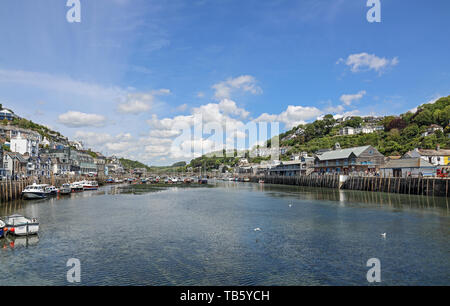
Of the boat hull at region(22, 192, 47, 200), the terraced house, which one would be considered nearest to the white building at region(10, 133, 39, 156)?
the boat hull at region(22, 192, 47, 200)

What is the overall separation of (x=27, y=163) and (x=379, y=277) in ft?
322

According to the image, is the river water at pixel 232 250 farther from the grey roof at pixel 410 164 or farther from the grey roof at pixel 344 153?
the grey roof at pixel 344 153

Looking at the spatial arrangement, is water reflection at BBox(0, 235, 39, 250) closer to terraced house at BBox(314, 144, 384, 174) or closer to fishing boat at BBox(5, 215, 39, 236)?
fishing boat at BBox(5, 215, 39, 236)

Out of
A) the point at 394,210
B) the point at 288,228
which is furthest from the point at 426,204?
the point at 288,228

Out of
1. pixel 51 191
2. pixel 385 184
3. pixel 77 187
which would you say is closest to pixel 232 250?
pixel 51 191

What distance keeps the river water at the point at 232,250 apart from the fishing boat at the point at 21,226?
2.04 feet

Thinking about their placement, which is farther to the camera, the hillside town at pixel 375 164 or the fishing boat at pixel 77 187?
the fishing boat at pixel 77 187

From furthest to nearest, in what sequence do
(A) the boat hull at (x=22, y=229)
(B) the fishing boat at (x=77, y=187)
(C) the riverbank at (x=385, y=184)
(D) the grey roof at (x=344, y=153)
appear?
(D) the grey roof at (x=344, y=153) → (B) the fishing boat at (x=77, y=187) → (C) the riverbank at (x=385, y=184) → (A) the boat hull at (x=22, y=229)

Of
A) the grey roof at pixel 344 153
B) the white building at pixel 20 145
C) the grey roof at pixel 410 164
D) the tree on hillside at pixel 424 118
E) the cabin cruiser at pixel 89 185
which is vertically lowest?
the cabin cruiser at pixel 89 185

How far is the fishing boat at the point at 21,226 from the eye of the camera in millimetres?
26125

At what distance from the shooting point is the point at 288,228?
31656mm

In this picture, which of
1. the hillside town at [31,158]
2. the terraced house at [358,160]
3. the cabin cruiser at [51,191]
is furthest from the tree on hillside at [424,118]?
the cabin cruiser at [51,191]
